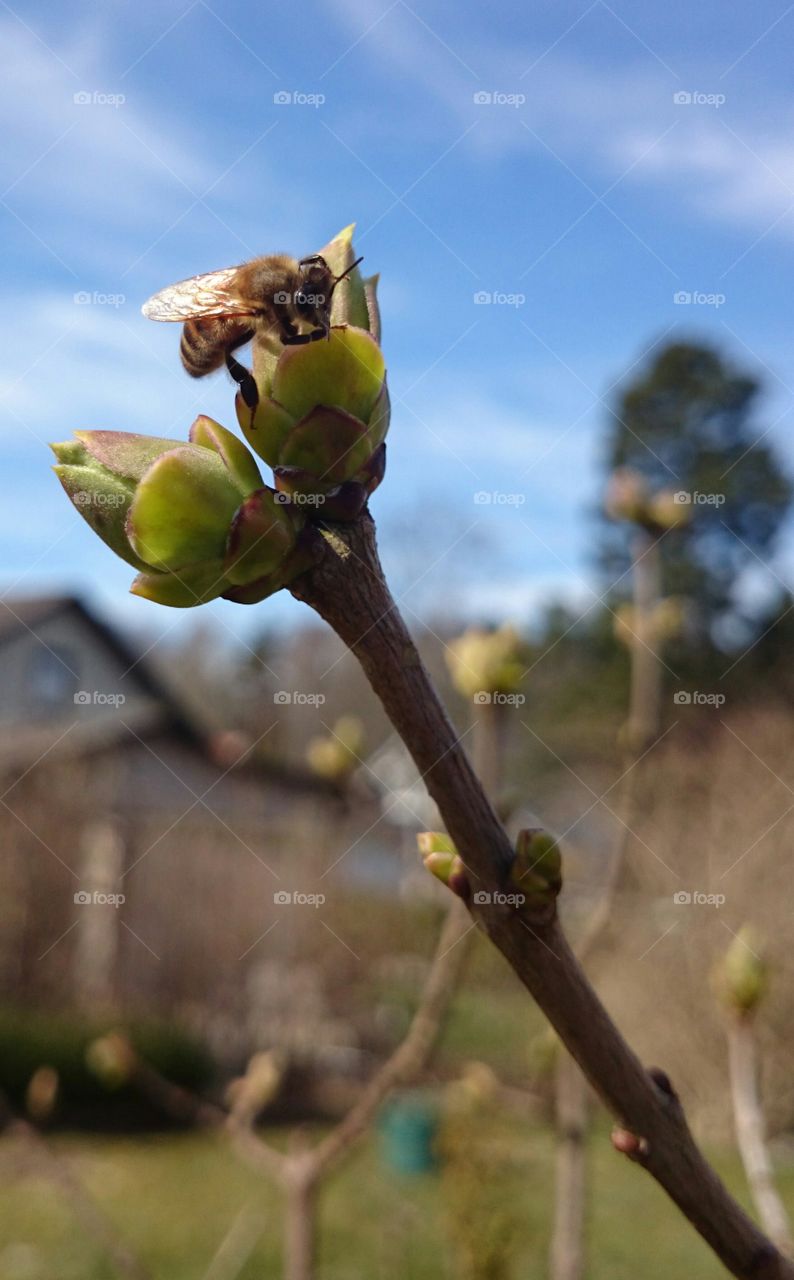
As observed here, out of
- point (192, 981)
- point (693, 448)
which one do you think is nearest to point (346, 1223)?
point (192, 981)

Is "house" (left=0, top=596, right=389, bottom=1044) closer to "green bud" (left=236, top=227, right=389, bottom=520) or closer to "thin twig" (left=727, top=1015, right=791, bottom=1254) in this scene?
"thin twig" (left=727, top=1015, right=791, bottom=1254)

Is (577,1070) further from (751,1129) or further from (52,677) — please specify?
(52,677)

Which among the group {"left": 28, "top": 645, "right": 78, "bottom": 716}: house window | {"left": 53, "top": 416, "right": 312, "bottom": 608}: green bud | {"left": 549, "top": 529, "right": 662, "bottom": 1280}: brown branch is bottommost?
{"left": 28, "top": 645, "right": 78, "bottom": 716}: house window

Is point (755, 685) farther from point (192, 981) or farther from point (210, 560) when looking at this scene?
point (210, 560)

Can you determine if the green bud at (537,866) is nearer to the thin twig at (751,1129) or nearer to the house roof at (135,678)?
the thin twig at (751,1129)

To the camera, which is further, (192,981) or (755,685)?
(755,685)

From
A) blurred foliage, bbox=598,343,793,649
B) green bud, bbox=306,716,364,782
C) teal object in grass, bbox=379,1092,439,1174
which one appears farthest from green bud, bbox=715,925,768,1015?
blurred foliage, bbox=598,343,793,649

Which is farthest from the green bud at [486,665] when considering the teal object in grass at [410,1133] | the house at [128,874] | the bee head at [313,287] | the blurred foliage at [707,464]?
the blurred foliage at [707,464]
